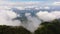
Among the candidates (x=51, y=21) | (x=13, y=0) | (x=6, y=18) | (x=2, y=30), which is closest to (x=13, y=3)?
(x=13, y=0)

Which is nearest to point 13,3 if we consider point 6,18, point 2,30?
point 6,18

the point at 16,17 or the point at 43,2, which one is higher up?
the point at 43,2

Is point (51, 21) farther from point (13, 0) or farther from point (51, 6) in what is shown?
point (13, 0)

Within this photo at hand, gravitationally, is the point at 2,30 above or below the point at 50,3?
below

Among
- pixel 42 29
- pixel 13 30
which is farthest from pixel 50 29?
pixel 13 30

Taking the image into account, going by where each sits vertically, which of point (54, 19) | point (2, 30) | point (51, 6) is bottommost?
point (2, 30)

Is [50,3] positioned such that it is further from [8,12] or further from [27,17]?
[8,12]

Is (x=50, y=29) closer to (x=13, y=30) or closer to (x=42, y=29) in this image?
(x=42, y=29)
